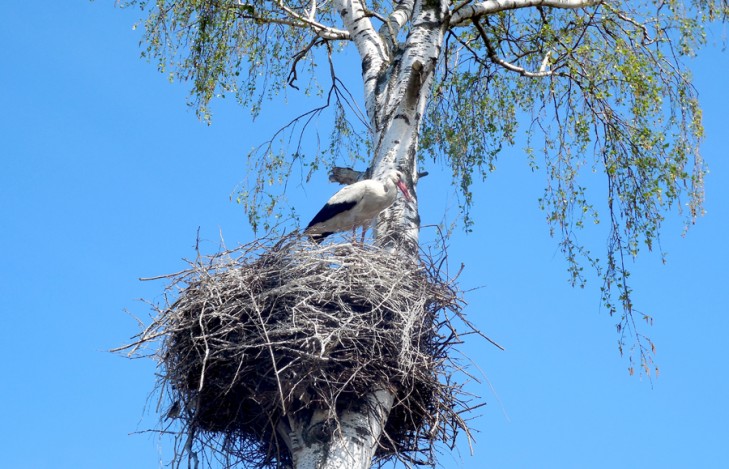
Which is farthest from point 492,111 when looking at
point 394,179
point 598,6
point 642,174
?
point 394,179

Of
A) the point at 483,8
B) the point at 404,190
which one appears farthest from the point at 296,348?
the point at 483,8

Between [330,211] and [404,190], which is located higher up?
[330,211]

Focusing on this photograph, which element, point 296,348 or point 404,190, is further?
point 404,190

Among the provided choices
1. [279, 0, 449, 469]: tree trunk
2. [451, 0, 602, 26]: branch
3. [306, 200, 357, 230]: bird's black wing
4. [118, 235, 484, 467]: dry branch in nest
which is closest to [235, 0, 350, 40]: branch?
[279, 0, 449, 469]: tree trunk

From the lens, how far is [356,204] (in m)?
8.97

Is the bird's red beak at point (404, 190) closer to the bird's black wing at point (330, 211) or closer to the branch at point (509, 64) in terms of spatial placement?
the bird's black wing at point (330, 211)

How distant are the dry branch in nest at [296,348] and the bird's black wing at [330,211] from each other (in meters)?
1.46

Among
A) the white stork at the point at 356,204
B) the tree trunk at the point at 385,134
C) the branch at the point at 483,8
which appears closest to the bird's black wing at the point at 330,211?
the white stork at the point at 356,204

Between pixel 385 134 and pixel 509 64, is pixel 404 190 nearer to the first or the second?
pixel 385 134

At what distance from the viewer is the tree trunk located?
692 centimetres

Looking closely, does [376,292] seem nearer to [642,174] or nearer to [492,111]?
[642,174]

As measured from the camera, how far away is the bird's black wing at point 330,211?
9.09m

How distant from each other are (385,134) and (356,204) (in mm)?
672

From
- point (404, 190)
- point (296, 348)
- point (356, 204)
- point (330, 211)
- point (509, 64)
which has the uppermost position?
point (509, 64)
